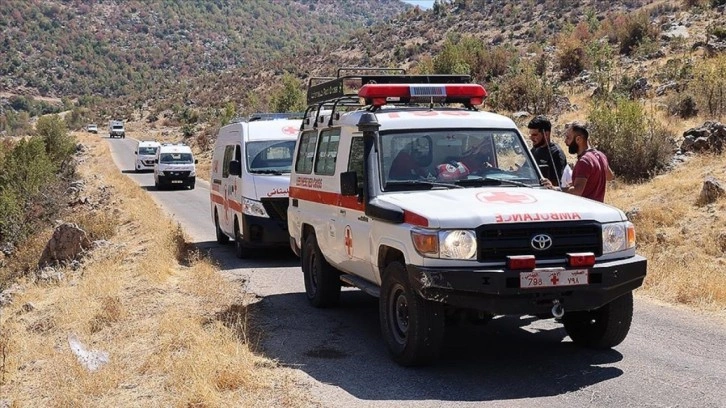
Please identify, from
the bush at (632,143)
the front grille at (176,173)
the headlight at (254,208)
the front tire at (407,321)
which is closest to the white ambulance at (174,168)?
the front grille at (176,173)

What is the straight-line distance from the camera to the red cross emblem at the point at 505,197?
6371 millimetres

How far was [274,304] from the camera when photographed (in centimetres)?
970

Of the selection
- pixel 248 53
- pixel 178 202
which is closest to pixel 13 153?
pixel 178 202

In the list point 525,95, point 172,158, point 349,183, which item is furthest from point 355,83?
point 172,158

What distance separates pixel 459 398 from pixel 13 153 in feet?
121

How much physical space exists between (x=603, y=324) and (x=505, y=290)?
152 cm

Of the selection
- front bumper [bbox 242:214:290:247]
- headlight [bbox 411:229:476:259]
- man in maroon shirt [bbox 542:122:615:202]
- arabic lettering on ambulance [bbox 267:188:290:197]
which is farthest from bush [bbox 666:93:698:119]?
headlight [bbox 411:229:476:259]

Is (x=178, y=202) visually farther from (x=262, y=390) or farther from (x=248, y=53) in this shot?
(x=248, y=53)

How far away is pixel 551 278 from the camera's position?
5910 millimetres

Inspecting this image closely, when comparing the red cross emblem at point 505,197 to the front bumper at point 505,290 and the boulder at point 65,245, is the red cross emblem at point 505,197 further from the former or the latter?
the boulder at point 65,245

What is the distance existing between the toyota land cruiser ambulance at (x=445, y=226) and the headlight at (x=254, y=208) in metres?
3.79

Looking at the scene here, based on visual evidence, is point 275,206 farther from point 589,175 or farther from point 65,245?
point 65,245

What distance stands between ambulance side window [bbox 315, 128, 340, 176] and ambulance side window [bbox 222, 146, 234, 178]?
5814 millimetres

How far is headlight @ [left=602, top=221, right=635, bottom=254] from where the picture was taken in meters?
6.22
